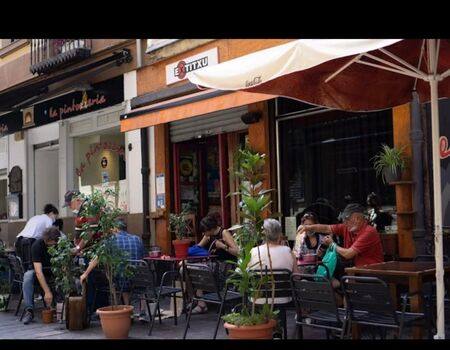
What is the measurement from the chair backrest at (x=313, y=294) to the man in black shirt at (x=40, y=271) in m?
4.10

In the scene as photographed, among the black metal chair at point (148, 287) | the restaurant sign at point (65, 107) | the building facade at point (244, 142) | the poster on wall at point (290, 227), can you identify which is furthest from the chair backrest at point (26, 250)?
the poster on wall at point (290, 227)

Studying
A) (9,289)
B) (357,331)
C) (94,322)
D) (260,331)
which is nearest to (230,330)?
(260,331)

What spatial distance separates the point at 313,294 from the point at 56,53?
983 cm

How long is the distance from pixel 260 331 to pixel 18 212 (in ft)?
39.2

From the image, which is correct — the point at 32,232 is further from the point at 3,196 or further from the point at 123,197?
the point at 3,196

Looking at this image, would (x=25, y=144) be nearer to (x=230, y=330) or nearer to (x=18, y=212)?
(x=18, y=212)

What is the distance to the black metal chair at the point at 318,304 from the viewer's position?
208 inches

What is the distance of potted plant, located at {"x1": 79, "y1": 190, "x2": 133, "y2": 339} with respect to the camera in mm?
7062

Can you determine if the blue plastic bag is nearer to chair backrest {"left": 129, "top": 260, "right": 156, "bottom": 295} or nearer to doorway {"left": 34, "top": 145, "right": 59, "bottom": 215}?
chair backrest {"left": 129, "top": 260, "right": 156, "bottom": 295}

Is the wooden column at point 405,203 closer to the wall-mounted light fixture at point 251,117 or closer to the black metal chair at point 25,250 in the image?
the wall-mounted light fixture at point 251,117

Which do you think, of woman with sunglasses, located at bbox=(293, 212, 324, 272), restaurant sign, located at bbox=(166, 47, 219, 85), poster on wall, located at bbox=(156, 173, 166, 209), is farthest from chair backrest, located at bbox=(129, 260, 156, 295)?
restaurant sign, located at bbox=(166, 47, 219, 85)

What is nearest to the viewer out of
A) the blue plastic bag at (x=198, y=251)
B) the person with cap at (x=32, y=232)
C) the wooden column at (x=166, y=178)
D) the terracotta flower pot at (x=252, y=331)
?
the terracotta flower pot at (x=252, y=331)

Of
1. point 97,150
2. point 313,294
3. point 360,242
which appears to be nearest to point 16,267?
point 97,150

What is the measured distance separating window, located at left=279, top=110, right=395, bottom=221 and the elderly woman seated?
2.43 metres
